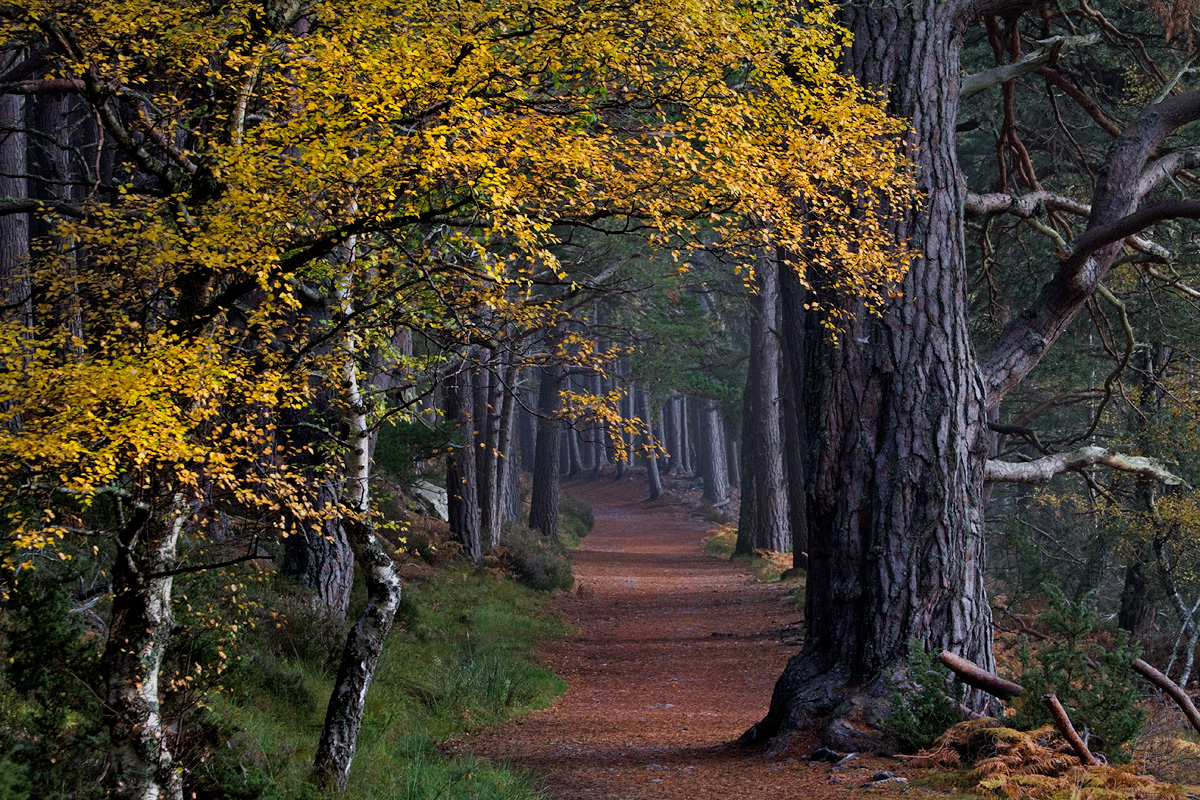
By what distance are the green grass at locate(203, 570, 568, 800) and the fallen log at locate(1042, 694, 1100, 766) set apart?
Result: 10.1ft

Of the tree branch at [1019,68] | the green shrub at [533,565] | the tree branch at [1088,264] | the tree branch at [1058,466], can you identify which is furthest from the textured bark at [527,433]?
the tree branch at [1088,264]

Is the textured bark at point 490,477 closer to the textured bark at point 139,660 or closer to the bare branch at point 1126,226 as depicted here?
the bare branch at point 1126,226

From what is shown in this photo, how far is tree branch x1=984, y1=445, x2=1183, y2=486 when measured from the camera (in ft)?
24.6

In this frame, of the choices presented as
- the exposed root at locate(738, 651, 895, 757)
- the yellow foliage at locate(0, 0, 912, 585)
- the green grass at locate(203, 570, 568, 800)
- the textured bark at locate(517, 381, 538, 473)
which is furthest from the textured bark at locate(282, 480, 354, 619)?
the textured bark at locate(517, 381, 538, 473)

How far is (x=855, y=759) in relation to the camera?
5922mm

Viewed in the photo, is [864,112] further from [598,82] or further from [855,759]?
[855,759]

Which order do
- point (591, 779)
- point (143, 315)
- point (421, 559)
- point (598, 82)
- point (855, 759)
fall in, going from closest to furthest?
point (143, 315) < point (598, 82) < point (855, 759) < point (591, 779) < point (421, 559)

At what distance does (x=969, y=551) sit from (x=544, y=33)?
460cm

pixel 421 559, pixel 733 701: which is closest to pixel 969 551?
pixel 733 701

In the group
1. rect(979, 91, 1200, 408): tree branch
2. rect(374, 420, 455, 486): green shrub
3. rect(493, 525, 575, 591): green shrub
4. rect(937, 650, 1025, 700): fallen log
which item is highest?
rect(979, 91, 1200, 408): tree branch

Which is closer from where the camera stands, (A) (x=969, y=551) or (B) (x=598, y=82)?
(B) (x=598, y=82)

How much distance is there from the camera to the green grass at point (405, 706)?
5.24m

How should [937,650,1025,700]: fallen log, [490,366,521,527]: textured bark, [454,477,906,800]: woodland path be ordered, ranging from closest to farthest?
[937,650,1025,700]: fallen log
[454,477,906,800]: woodland path
[490,366,521,527]: textured bark

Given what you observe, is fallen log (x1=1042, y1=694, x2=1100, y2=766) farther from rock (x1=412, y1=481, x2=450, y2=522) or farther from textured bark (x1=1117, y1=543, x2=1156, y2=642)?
rock (x1=412, y1=481, x2=450, y2=522)
